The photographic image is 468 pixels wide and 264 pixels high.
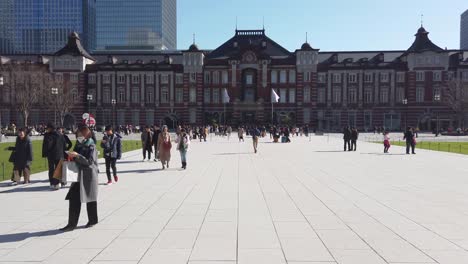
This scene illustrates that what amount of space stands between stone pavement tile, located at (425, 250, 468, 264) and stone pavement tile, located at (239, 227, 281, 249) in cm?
231

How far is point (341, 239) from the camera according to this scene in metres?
7.02

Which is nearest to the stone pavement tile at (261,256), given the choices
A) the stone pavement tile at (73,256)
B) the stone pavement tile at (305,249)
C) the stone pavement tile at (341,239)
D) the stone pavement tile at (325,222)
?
the stone pavement tile at (305,249)

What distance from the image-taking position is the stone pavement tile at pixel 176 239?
662 centimetres

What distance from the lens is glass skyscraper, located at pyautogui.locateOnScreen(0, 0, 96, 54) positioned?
12294cm

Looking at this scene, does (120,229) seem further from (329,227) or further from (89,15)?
(89,15)

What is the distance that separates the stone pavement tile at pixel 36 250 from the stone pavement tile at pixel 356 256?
4.28 metres

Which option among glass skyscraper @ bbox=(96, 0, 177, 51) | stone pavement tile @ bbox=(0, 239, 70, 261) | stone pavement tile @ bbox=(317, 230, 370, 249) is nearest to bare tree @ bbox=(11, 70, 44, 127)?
stone pavement tile @ bbox=(0, 239, 70, 261)

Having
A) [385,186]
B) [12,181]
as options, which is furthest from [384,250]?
[12,181]

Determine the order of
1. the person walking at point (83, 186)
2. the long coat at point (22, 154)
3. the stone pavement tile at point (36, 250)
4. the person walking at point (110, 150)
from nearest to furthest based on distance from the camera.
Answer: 1. the stone pavement tile at point (36, 250)
2. the person walking at point (83, 186)
3. the long coat at point (22, 154)
4. the person walking at point (110, 150)

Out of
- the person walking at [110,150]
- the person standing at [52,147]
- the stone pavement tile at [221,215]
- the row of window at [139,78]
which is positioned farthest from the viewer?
the row of window at [139,78]

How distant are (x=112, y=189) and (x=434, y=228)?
27.6ft

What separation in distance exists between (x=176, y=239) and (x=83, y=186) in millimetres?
2002

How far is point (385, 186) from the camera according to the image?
12602 mm

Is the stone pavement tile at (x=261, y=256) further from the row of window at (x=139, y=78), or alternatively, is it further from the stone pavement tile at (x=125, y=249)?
the row of window at (x=139, y=78)
